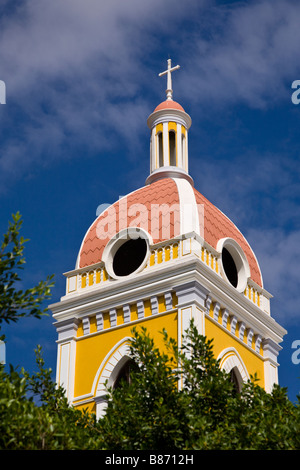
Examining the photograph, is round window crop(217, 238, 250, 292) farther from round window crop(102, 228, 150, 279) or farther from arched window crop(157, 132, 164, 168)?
arched window crop(157, 132, 164, 168)

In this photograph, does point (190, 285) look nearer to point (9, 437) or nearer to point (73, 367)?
point (73, 367)

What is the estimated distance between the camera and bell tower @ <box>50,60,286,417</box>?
86.1 feet

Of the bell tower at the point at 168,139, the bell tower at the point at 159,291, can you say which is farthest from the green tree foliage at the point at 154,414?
the bell tower at the point at 168,139

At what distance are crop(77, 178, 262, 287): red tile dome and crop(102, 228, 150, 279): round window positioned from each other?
0.31m

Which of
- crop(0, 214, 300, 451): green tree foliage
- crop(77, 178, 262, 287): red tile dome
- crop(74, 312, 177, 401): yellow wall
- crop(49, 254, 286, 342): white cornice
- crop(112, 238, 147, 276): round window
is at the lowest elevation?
crop(0, 214, 300, 451): green tree foliage

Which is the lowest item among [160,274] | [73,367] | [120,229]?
[73,367]

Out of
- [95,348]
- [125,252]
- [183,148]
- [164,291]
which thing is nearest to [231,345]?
[164,291]

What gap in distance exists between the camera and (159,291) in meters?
26.4

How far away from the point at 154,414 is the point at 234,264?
11441 mm

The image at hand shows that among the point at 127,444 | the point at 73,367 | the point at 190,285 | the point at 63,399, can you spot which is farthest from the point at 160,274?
the point at 127,444

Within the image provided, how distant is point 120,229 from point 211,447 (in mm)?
12120

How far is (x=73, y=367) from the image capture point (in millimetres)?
27109

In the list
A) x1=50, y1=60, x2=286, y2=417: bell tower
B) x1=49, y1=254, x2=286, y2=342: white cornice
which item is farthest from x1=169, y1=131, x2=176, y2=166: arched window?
x1=49, y1=254, x2=286, y2=342: white cornice
